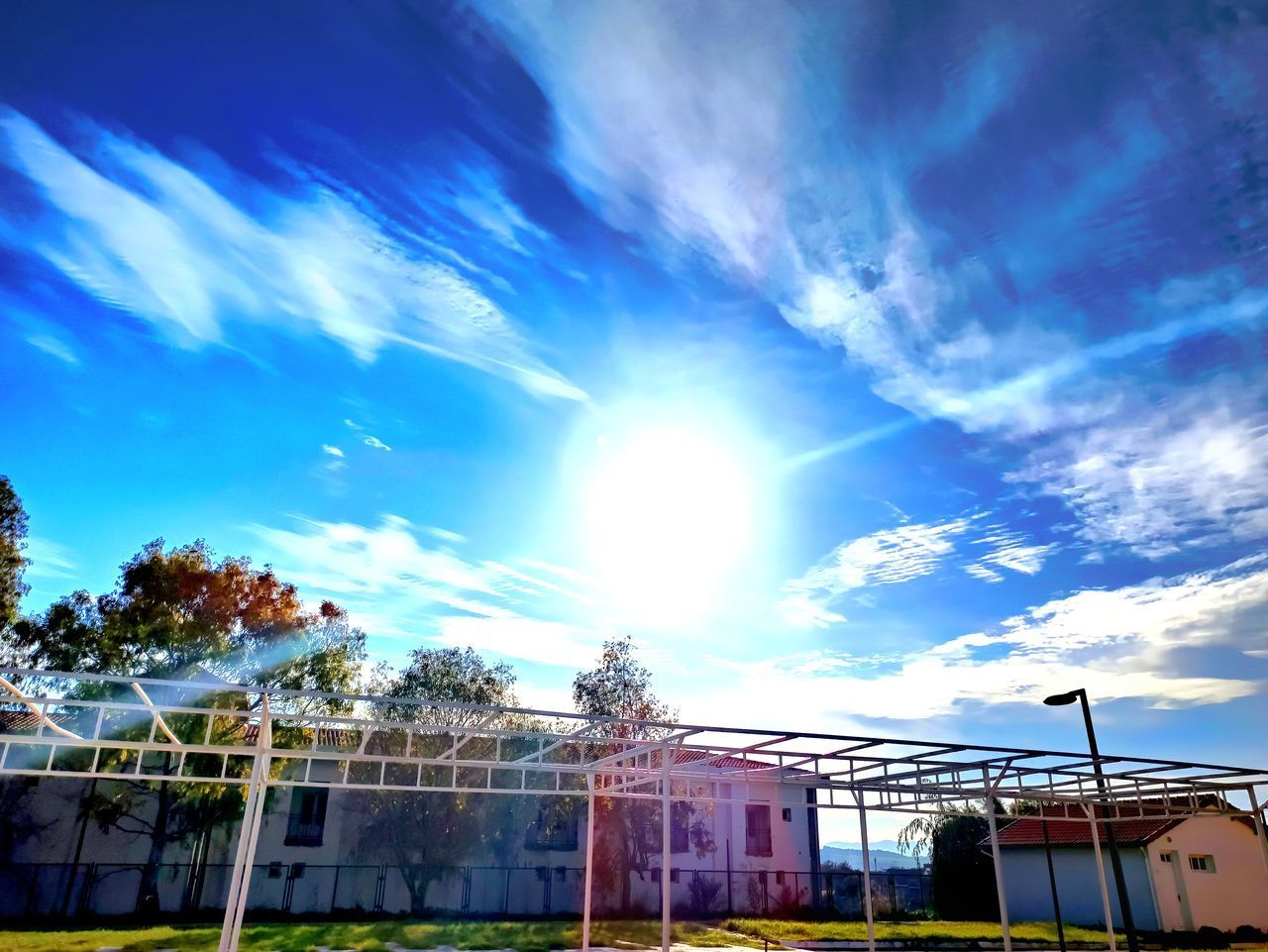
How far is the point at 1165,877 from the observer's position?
2920 centimetres

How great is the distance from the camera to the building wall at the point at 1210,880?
2881cm

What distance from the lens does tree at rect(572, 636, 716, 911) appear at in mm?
29672

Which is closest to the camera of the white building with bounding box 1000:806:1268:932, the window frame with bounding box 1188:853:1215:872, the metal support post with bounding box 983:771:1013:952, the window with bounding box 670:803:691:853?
the metal support post with bounding box 983:771:1013:952

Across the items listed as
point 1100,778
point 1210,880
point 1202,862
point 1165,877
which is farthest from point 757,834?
point 1100,778

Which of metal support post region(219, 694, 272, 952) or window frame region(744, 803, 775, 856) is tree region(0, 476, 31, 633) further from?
window frame region(744, 803, 775, 856)

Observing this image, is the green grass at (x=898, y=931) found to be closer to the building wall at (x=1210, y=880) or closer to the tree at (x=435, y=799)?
the building wall at (x=1210, y=880)

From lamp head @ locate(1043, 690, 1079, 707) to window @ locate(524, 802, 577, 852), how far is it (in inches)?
745

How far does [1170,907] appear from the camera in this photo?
28750 millimetres

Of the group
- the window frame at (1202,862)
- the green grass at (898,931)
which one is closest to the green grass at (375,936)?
the green grass at (898,931)

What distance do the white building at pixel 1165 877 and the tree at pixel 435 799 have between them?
693 inches

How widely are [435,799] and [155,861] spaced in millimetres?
8191

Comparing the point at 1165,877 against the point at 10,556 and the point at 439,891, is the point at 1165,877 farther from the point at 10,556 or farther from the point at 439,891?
the point at 10,556

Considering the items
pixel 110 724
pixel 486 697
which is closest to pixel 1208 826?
pixel 486 697

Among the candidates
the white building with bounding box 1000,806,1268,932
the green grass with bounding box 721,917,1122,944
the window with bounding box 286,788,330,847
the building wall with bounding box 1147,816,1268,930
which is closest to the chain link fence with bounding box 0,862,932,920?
the window with bounding box 286,788,330,847
